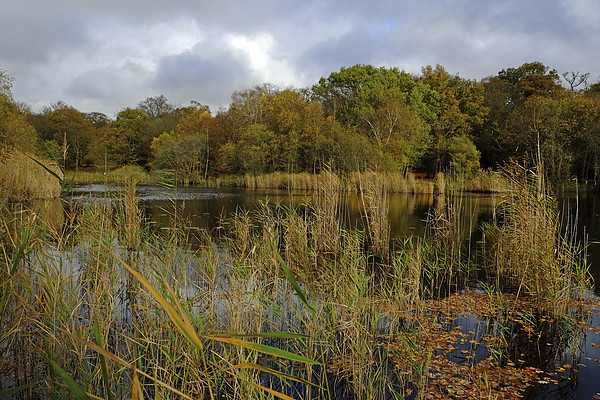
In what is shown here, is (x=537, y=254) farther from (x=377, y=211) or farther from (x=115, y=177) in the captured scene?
(x=115, y=177)

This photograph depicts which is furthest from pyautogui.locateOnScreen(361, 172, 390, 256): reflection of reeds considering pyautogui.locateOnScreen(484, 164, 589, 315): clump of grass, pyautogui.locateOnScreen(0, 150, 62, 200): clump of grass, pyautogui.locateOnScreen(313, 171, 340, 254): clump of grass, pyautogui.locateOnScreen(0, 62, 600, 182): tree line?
pyautogui.locateOnScreen(0, 62, 600, 182): tree line

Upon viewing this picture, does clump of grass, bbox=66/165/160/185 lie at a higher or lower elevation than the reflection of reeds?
higher

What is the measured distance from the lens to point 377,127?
125 ft

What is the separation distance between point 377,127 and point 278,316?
35354mm

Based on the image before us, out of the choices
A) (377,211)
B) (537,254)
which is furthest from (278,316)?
(377,211)

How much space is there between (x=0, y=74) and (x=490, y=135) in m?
40.6

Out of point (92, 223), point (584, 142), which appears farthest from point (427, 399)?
point (584, 142)

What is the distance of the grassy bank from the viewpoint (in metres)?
3.24

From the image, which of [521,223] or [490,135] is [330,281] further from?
[490,135]

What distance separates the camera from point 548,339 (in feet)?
16.7

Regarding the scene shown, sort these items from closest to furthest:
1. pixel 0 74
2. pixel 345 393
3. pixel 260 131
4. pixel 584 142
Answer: pixel 345 393 < pixel 0 74 < pixel 584 142 < pixel 260 131

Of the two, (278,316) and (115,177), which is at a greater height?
(115,177)

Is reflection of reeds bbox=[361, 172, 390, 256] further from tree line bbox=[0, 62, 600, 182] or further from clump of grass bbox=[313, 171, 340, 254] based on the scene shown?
tree line bbox=[0, 62, 600, 182]

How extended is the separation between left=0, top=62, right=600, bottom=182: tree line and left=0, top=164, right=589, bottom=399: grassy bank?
85.9 feet
